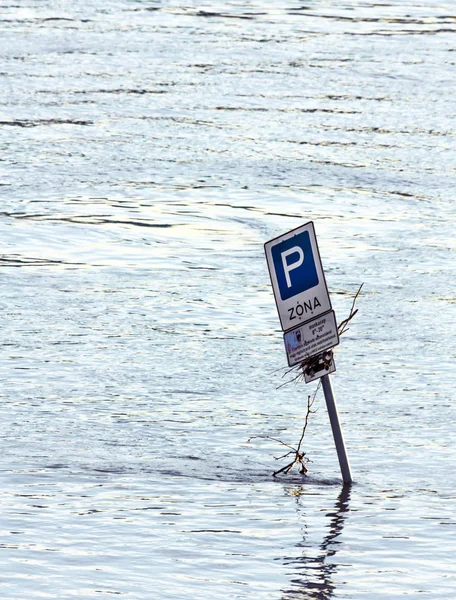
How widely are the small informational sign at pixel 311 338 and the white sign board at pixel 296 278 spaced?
3 cm

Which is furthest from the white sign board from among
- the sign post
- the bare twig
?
the bare twig

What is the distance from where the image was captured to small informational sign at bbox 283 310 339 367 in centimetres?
730

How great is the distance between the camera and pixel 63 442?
319 inches

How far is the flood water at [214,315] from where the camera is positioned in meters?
6.72

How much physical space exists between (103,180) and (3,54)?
6847mm

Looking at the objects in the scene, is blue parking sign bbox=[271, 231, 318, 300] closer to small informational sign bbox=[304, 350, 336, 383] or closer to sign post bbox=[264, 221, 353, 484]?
sign post bbox=[264, 221, 353, 484]

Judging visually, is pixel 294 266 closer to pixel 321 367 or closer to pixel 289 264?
pixel 289 264

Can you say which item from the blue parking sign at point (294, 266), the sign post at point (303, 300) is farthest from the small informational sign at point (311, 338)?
the blue parking sign at point (294, 266)

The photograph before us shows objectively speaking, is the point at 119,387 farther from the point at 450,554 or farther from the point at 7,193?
the point at 7,193

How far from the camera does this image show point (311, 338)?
291 inches

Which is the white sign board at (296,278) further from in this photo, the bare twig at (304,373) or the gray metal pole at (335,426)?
the gray metal pole at (335,426)

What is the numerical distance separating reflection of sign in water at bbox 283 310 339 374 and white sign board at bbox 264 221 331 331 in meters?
0.03

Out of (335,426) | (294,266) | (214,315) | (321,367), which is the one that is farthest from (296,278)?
(214,315)

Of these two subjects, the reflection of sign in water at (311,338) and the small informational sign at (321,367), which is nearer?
the reflection of sign in water at (311,338)
